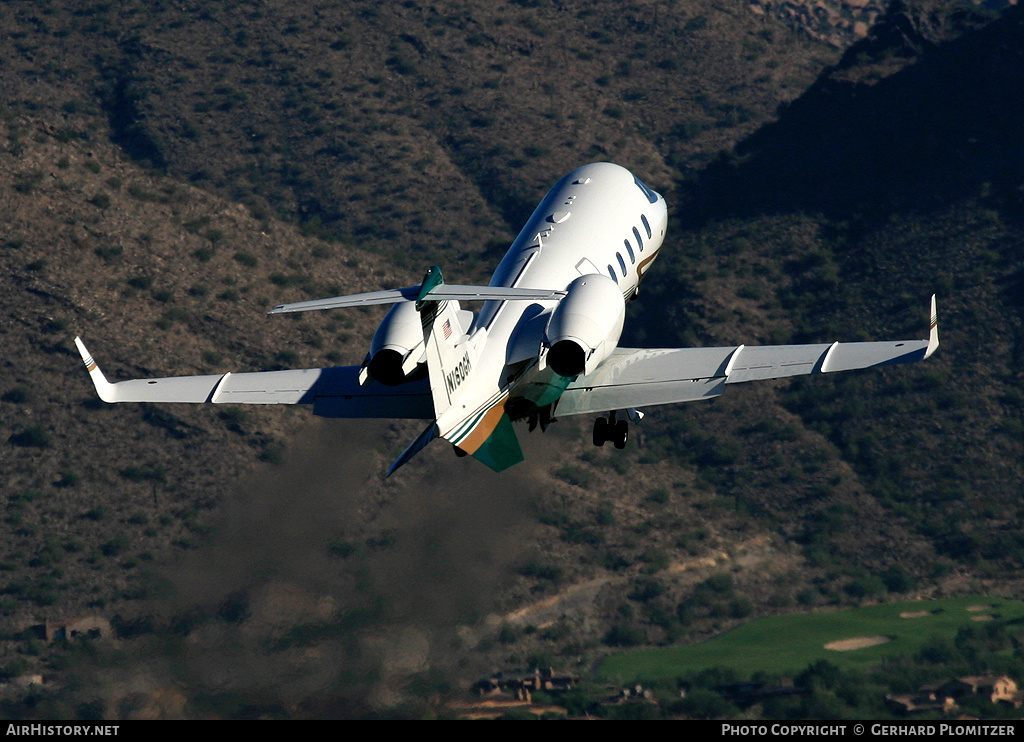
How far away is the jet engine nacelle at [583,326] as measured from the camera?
4319 cm

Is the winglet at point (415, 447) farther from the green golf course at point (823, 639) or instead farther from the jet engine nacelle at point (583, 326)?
the green golf course at point (823, 639)

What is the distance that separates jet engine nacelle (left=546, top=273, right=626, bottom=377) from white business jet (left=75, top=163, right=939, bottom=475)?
4 cm

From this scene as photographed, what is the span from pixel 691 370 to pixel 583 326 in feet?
15.1

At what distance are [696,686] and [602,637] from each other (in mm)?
5495

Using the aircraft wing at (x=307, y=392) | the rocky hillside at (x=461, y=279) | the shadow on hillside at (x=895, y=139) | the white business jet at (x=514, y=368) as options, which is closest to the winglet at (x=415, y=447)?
the white business jet at (x=514, y=368)

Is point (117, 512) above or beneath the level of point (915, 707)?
above

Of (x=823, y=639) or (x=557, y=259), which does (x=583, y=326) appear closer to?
(x=557, y=259)

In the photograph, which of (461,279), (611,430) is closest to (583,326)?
Answer: (611,430)

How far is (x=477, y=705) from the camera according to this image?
64062mm

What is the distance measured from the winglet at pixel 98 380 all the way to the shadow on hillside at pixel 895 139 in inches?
3052

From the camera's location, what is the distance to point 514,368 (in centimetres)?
4562

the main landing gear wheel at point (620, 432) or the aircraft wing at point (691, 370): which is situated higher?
the main landing gear wheel at point (620, 432)

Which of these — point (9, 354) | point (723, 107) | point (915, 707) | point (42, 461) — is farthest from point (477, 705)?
point (723, 107)

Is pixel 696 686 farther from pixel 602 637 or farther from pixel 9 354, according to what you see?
pixel 9 354
